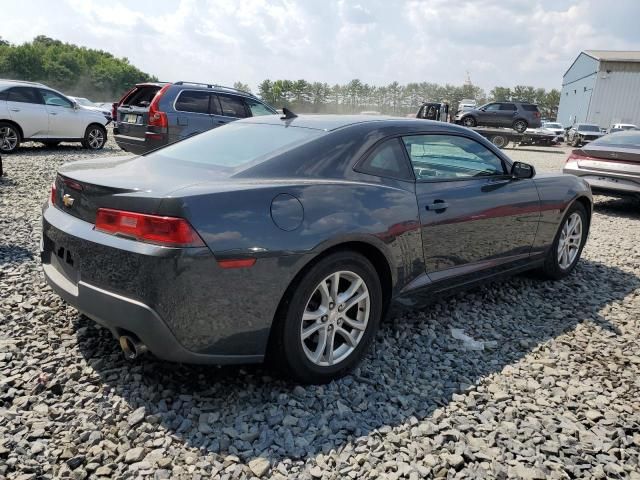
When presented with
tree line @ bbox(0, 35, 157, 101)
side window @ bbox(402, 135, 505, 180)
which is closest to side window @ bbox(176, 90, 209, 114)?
side window @ bbox(402, 135, 505, 180)

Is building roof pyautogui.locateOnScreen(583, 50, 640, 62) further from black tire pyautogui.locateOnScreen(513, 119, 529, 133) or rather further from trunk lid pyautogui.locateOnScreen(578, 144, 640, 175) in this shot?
trunk lid pyautogui.locateOnScreen(578, 144, 640, 175)

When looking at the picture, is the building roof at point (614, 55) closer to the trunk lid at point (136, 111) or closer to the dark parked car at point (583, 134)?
the dark parked car at point (583, 134)

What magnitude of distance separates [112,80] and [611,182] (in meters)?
Result: 91.9

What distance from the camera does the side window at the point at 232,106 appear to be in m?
10.0

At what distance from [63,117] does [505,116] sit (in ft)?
76.4

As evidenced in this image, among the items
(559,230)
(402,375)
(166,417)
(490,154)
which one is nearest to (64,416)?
(166,417)

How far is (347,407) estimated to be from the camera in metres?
2.65

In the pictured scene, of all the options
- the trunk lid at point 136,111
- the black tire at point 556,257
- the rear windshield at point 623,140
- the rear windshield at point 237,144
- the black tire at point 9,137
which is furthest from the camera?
the black tire at point 9,137

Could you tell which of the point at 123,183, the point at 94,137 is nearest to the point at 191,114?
the point at 94,137

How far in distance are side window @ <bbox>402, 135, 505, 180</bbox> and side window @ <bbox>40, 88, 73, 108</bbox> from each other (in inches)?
451

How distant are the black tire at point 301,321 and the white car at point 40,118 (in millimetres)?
11261

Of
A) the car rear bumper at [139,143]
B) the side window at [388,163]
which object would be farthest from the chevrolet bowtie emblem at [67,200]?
the car rear bumper at [139,143]

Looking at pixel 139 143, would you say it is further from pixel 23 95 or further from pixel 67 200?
pixel 67 200

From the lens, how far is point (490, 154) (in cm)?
398
